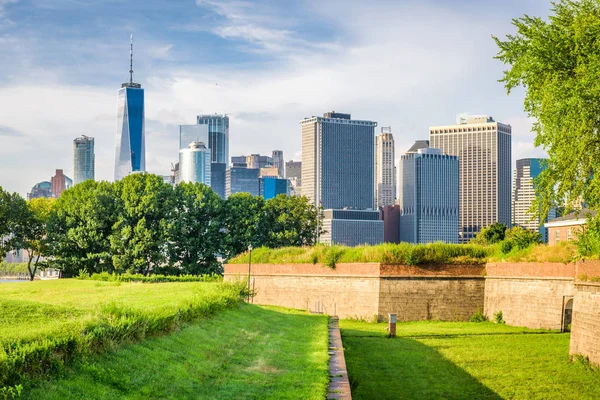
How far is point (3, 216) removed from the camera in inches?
2749

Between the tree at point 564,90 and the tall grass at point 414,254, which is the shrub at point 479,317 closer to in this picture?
the tall grass at point 414,254

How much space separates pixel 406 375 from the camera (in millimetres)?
20422

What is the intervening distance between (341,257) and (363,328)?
752 centimetres

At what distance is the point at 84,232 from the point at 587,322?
5191 centimetres

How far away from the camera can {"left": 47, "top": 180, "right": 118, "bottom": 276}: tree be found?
216 ft

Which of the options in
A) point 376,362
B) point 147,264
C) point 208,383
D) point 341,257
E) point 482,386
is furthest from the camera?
point 147,264

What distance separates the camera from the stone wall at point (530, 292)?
101 feet

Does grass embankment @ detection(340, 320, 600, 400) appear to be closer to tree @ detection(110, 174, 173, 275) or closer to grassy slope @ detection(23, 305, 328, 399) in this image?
grassy slope @ detection(23, 305, 328, 399)

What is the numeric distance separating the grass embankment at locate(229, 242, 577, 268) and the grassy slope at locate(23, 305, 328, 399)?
14.5m

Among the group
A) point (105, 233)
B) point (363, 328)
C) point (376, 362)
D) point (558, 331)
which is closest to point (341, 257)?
point (363, 328)

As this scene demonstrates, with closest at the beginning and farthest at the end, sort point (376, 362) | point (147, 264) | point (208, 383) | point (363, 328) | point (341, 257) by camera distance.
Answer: point (208, 383) < point (376, 362) < point (363, 328) < point (341, 257) < point (147, 264)

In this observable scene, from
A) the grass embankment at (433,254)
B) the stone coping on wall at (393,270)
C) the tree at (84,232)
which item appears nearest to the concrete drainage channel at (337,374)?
the grass embankment at (433,254)

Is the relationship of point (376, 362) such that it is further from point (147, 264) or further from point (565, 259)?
point (147, 264)

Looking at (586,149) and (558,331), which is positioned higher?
(586,149)
